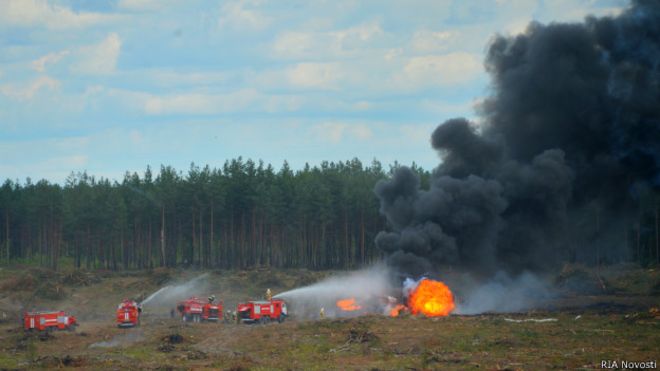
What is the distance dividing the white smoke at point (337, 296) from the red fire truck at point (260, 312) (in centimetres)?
607

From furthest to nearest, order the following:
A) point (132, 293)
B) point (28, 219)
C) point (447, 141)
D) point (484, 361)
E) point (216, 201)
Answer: point (28, 219)
point (216, 201)
point (132, 293)
point (447, 141)
point (484, 361)

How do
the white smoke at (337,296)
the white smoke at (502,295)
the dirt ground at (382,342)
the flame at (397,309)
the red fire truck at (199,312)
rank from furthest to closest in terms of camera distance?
the red fire truck at (199,312) < the white smoke at (337,296) < the white smoke at (502,295) < the flame at (397,309) < the dirt ground at (382,342)

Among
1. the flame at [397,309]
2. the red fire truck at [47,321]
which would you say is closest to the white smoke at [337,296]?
the flame at [397,309]

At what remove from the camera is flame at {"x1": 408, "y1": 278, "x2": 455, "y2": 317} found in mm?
59906

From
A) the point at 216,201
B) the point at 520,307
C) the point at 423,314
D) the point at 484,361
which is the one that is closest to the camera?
the point at 484,361

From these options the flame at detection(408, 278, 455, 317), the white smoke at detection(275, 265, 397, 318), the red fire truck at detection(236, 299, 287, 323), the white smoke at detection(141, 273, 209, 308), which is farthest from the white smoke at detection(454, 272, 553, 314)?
the white smoke at detection(141, 273, 209, 308)

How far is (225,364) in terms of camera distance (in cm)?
4006

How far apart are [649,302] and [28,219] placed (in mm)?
95695

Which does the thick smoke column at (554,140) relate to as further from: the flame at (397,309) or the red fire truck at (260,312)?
the red fire truck at (260,312)

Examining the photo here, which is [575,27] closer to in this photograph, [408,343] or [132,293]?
[408,343]

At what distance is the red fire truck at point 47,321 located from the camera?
60.8 metres

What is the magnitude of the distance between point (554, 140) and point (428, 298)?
22.8m

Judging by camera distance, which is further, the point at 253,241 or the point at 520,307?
the point at 253,241

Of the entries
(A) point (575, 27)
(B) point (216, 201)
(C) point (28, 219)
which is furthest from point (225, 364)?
(C) point (28, 219)
